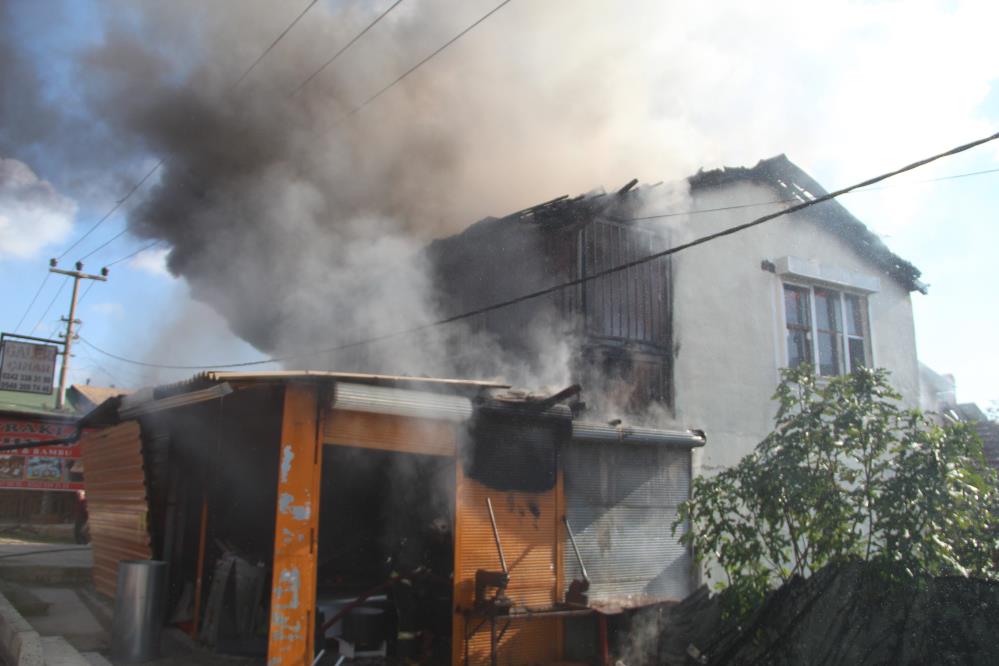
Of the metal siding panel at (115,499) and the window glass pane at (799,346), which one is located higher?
the window glass pane at (799,346)

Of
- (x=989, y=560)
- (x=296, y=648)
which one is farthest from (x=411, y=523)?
(x=989, y=560)

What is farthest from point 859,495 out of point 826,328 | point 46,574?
point 46,574

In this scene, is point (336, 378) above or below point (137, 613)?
above

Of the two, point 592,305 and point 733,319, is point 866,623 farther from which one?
point 733,319

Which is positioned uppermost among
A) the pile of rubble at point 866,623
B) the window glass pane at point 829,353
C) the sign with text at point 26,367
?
the sign with text at point 26,367

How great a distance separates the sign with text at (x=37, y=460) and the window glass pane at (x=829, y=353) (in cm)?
1957

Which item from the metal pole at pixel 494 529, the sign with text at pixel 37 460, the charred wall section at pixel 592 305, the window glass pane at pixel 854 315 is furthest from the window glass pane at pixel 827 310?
the sign with text at pixel 37 460

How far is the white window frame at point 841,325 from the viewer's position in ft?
34.4

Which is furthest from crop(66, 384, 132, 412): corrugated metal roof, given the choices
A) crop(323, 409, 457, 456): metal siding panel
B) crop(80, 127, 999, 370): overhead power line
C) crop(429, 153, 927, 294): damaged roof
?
crop(323, 409, 457, 456): metal siding panel

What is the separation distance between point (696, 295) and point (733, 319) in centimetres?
69

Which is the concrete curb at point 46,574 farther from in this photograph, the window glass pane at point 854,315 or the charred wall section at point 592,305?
the window glass pane at point 854,315

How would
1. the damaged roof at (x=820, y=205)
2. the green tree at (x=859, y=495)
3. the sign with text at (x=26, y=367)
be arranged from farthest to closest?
the sign with text at (x=26, y=367) < the damaged roof at (x=820, y=205) < the green tree at (x=859, y=495)

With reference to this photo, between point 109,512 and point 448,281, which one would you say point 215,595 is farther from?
point 448,281

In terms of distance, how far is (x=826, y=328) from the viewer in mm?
10945
